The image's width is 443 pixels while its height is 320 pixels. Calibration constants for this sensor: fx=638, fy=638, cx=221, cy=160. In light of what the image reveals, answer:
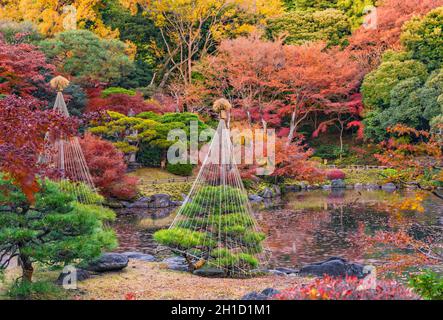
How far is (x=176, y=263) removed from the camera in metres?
11.8

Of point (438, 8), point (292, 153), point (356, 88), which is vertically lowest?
point (292, 153)

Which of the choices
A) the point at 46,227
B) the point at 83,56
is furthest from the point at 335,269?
the point at 83,56

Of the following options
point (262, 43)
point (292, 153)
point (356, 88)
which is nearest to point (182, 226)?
point (292, 153)

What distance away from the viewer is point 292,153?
2533 centimetres

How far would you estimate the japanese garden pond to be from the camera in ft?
45.8

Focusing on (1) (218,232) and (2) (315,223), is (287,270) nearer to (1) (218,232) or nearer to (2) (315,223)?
(1) (218,232)

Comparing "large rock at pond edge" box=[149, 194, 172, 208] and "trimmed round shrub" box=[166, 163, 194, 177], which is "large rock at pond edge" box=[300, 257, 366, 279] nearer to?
"large rock at pond edge" box=[149, 194, 172, 208]

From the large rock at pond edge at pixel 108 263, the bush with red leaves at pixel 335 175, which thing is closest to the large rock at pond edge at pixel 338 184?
the bush with red leaves at pixel 335 175

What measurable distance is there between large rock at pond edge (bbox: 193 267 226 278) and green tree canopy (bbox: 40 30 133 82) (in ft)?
54.8

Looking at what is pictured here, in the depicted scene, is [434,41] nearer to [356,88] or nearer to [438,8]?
[438,8]

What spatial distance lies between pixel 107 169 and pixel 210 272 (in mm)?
9746

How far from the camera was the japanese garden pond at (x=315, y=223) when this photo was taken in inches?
549
